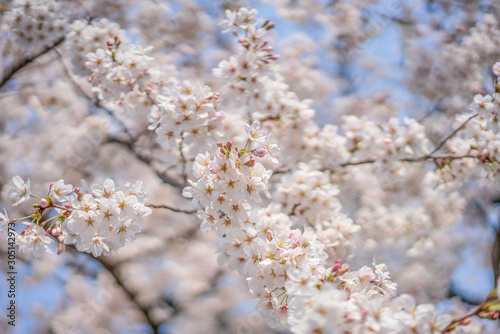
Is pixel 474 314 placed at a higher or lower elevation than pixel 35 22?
higher

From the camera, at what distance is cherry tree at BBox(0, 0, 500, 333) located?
2037 mm

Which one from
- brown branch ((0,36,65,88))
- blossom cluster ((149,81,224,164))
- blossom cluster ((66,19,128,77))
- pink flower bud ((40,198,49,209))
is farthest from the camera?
brown branch ((0,36,65,88))

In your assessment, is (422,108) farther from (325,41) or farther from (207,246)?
(207,246)

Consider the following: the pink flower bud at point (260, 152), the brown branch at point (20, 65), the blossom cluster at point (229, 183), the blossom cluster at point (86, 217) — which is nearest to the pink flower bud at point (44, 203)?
the blossom cluster at point (86, 217)

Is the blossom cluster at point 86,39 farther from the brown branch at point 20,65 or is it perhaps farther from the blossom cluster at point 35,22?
the brown branch at point 20,65

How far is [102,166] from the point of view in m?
5.64

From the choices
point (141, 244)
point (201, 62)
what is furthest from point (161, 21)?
point (141, 244)

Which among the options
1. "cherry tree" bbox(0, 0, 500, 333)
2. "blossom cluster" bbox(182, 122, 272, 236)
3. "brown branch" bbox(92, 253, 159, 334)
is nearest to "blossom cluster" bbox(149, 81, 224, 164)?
"cherry tree" bbox(0, 0, 500, 333)

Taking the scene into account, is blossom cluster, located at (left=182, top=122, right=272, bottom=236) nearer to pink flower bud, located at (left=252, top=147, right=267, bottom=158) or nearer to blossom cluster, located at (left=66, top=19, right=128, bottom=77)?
pink flower bud, located at (left=252, top=147, right=267, bottom=158)

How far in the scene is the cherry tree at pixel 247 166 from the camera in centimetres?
204

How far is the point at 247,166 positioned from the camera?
2.01 meters

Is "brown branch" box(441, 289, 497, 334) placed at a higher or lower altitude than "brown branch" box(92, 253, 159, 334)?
higher

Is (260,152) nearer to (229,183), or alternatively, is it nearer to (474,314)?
(229,183)

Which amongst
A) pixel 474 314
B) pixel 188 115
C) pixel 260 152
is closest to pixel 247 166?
pixel 260 152
